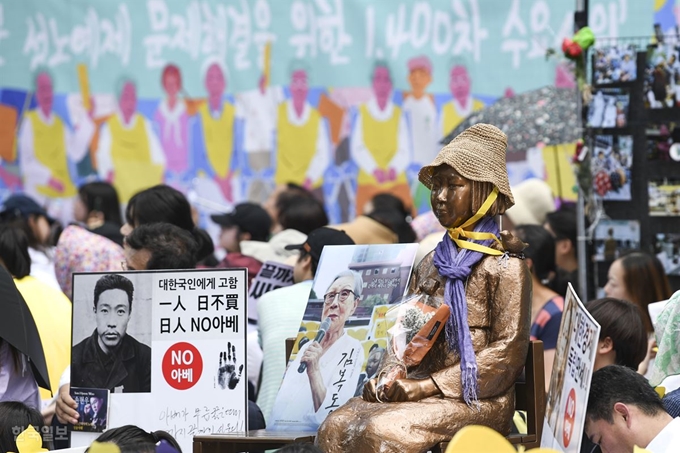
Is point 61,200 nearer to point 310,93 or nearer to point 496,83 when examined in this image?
point 310,93

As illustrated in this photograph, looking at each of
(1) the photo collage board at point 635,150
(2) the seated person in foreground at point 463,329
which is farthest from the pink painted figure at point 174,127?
(2) the seated person in foreground at point 463,329

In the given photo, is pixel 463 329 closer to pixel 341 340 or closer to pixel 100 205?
pixel 341 340

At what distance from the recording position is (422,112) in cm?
941

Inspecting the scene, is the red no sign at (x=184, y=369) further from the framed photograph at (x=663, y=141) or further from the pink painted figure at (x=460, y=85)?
the pink painted figure at (x=460, y=85)

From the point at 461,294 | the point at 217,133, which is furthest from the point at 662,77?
the point at 217,133

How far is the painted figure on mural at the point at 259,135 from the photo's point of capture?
33.4 feet

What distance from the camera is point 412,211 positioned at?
31.6 ft

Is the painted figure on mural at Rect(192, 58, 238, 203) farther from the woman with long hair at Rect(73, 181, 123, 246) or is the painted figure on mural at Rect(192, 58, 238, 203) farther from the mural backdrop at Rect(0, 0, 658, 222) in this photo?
the woman with long hair at Rect(73, 181, 123, 246)

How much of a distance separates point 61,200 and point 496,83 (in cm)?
462

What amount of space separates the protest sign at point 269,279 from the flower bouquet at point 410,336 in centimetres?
192

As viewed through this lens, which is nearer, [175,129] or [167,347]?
[167,347]

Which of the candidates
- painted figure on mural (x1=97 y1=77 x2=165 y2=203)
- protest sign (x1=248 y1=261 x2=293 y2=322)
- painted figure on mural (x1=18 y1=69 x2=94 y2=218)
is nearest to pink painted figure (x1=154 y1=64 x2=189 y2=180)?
painted figure on mural (x1=97 y1=77 x2=165 y2=203)

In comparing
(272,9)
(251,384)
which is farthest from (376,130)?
(251,384)

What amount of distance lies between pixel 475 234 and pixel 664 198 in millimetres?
2591
